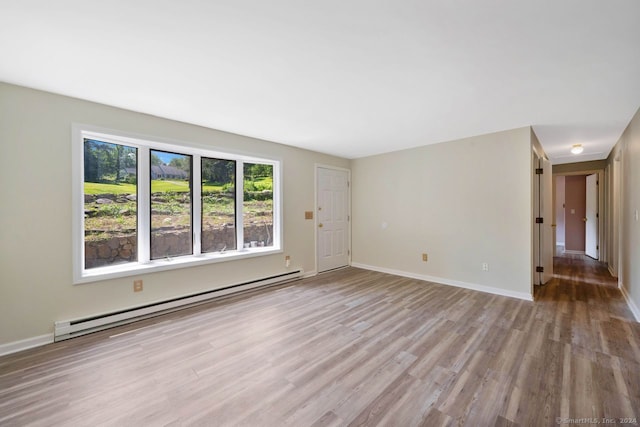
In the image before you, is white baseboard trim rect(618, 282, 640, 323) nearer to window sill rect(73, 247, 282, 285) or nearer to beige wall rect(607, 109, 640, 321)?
beige wall rect(607, 109, 640, 321)

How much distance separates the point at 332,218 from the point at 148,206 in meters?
3.11

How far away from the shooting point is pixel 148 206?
3.15m

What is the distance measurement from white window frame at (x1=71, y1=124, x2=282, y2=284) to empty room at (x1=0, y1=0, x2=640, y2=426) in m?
0.03

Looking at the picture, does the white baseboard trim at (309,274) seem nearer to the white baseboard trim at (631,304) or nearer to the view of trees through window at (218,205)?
the view of trees through window at (218,205)

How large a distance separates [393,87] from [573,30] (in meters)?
1.16

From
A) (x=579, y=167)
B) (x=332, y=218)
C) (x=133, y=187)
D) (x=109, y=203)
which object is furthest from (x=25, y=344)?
(x=579, y=167)

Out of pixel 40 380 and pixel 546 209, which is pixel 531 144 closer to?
pixel 546 209

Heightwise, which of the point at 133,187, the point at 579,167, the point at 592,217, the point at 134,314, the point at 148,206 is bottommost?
the point at 134,314

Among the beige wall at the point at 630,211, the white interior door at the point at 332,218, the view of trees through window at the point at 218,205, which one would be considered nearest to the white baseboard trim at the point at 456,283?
the white interior door at the point at 332,218

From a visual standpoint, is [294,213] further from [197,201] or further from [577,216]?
[577,216]

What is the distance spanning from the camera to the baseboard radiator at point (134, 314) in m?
2.48

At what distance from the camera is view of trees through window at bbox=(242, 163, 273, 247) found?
415 centimetres

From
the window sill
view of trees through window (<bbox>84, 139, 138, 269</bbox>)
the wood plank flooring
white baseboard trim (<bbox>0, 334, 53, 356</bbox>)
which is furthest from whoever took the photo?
view of trees through window (<bbox>84, 139, 138, 269</bbox>)

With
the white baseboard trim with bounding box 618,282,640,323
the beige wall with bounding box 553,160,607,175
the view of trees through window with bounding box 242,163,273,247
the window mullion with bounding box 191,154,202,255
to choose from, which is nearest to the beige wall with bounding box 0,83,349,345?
the window mullion with bounding box 191,154,202,255
